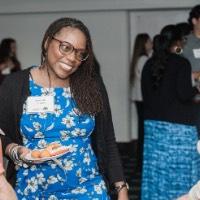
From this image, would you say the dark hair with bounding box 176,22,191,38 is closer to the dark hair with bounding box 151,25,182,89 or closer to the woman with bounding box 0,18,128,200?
the dark hair with bounding box 151,25,182,89

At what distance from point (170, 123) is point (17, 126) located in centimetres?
171

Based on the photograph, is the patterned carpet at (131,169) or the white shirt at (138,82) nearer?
the patterned carpet at (131,169)

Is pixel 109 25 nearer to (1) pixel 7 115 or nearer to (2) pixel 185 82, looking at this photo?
(2) pixel 185 82

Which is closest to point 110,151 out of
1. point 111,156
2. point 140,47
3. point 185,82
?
point 111,156

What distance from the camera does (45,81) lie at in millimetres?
2303

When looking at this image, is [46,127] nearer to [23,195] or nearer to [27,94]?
[27,94]

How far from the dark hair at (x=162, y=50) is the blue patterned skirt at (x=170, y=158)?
13.3 inches

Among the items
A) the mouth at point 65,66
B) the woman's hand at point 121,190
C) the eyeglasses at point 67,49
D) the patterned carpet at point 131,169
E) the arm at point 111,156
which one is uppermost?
the eyeglasses at point 67,49

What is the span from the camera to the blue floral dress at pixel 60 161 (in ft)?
7.22

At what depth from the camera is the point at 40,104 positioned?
2188 mm

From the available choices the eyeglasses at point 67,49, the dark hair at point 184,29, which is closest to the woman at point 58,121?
the eyeglasses at point 67,49

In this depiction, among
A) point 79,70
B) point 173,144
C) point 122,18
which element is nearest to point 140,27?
point 122,18

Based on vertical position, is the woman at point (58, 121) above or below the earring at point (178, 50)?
below

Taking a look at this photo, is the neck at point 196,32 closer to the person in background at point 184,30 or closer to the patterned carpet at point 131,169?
the person in background at point 184,30
